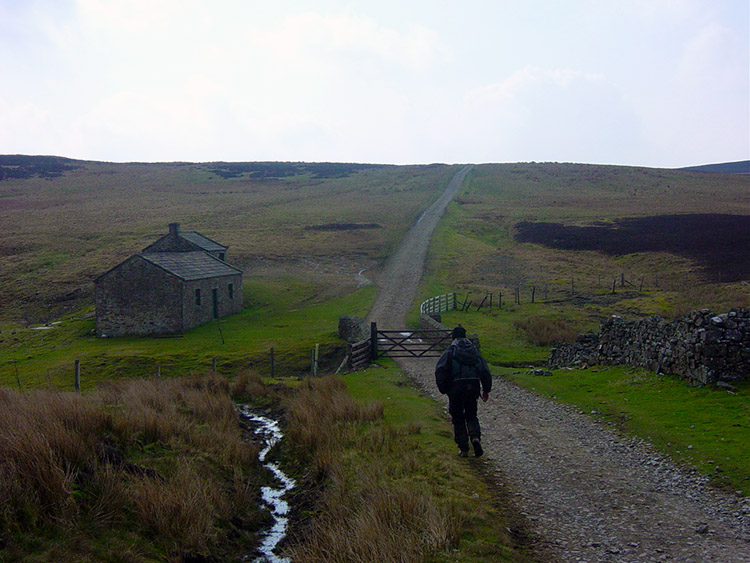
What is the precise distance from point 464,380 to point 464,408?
0.73 m

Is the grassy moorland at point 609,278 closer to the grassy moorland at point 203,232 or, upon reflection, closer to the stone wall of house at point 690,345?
the stone wall of house at point 690,345

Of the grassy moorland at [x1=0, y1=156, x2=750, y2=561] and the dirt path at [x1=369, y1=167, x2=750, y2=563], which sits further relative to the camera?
the grassy moorland at [x1=0, y1=156, x2=750, y2=561]

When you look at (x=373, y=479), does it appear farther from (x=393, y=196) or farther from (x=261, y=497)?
(x=393, y=196)

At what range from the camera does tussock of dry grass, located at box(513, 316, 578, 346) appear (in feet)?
95.3

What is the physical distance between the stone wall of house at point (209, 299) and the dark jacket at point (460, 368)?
33923 millimetres

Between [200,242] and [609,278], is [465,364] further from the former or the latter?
[200,242]

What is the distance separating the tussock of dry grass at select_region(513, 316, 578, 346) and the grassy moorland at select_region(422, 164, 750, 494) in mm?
101

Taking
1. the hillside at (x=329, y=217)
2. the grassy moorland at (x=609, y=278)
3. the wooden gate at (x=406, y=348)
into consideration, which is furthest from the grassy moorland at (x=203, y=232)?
the grassy moorland at (x=609, y=278)

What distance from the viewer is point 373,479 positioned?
9117mm

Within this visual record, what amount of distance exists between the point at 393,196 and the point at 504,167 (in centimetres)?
6514

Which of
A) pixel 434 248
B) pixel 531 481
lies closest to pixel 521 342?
pixel 531 481

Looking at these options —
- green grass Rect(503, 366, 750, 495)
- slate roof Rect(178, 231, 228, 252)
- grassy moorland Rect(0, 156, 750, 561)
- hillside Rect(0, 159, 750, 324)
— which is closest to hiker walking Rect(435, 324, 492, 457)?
grassy moorland Rect(0, 156, 750, 561)

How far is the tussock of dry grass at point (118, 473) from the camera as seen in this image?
25.2ft

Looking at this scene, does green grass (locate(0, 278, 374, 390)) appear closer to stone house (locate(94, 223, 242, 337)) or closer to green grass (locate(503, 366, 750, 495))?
stone house (locate(94, 223, 242, 337))
